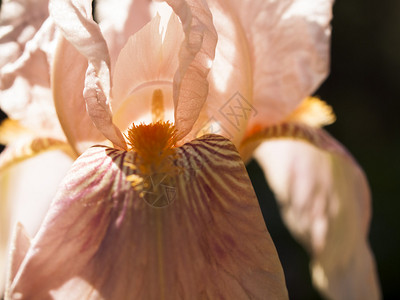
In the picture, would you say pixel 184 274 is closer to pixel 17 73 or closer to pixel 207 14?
pixel 207 14

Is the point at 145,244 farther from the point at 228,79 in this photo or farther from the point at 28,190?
the point at 28,190

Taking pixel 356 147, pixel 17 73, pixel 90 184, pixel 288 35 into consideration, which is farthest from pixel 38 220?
pixel 356 147

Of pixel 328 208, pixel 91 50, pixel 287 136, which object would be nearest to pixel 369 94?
pixel 328 208

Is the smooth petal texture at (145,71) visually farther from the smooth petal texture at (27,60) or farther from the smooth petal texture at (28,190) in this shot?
A: the smooth petal texture at (28,190)

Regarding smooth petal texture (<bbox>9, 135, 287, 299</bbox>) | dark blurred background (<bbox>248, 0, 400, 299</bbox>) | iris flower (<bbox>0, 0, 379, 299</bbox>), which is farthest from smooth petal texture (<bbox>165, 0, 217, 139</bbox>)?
dark blurred background (<bbox>248, 0, 400, 299</bbox>)

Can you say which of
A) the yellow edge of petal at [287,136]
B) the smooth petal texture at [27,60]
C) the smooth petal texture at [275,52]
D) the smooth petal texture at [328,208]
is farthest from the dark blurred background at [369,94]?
the smooth petal texture at [27,60]

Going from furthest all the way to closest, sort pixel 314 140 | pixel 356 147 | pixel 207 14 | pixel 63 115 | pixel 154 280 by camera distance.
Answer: pixel 356 147
pixel 314 140
pixel 63 115
pixel 207 14
pixel 154 280
